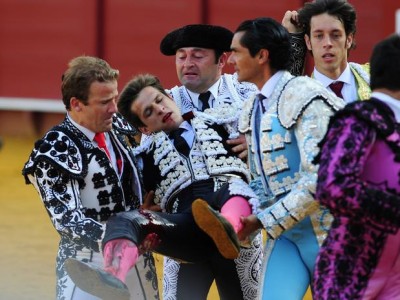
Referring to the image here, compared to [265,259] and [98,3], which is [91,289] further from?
[98,3]

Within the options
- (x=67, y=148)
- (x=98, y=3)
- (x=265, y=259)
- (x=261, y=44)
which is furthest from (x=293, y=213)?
(x=98, y=3)

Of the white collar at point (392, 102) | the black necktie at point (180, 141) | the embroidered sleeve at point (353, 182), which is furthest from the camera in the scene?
the black necktie at point (180, 141)

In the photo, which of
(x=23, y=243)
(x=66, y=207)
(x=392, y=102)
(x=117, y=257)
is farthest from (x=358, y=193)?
Answer: (x=23, y=243)

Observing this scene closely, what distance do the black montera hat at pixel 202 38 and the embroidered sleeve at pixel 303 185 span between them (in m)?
0.91

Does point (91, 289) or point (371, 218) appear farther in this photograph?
point (91, 289)

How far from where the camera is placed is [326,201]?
304cm

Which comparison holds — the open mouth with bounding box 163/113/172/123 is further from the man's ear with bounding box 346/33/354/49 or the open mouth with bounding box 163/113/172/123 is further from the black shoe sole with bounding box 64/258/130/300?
the black shoe sole with bounding box 64/258/130/300

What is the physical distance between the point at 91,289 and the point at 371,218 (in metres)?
0.96

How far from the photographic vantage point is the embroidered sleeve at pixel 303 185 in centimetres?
364

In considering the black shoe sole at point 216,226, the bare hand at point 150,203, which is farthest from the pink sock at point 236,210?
the bare hand at point 150,203

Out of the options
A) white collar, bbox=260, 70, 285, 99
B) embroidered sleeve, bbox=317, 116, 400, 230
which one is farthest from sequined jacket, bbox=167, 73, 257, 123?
embroidered sleeve, bbox=317, 116, 400, 230

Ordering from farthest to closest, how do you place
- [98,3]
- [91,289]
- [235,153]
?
[98,3] → [235,153] → [91,289]

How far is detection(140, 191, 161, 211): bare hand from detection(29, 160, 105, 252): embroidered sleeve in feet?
1.45

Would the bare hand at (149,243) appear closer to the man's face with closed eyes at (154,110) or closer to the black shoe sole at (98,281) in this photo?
the black shoe sole at (98,281)
